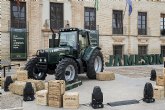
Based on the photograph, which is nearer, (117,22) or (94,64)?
(94,64)

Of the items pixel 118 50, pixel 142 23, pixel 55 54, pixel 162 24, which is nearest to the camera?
pixel 55 54

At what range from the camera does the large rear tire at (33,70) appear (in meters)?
13.4

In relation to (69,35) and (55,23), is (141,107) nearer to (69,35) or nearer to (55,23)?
(69,35)

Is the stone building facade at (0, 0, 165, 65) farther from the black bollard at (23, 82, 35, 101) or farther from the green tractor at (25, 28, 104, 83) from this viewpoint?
Result: the black bollard at (23, 82, 35, 101)

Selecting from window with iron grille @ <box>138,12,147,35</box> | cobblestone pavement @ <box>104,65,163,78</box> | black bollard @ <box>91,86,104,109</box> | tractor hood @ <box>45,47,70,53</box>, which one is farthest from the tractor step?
window with iron grille @ <box>138,12,147,35</box>

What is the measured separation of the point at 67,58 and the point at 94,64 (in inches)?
119

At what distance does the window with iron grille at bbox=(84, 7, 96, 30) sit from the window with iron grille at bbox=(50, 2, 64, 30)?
8.35 feet

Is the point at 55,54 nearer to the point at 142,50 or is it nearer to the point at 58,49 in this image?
the point at 58,49

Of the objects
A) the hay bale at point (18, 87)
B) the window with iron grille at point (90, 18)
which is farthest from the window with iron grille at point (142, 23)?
the hay bale at point (18, 87)

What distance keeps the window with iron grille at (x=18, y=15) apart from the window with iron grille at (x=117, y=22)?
30.7ft

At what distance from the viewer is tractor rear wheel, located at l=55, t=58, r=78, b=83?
11.8 meters

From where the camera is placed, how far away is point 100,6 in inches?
1115

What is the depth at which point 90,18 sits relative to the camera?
2819cm

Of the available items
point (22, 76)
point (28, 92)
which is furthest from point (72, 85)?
point (28, 92)
